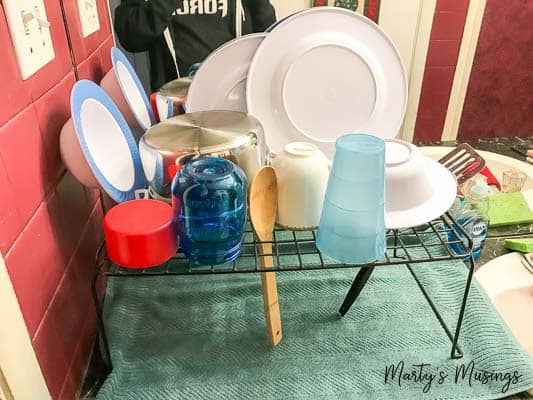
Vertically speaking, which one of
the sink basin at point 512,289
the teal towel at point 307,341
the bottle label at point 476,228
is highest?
the bottle label at point 476,228

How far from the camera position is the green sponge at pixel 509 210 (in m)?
0.98

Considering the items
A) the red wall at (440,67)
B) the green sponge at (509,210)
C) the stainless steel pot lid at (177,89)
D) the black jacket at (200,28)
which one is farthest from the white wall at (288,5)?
the green sponge at (509,210)

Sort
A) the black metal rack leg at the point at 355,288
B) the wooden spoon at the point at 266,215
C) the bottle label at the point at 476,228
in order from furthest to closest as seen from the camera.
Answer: the bottle label at the point at 476,228 → the black metal rack leg at the point at 355,288 → the wooden spoon at the point at 266,215

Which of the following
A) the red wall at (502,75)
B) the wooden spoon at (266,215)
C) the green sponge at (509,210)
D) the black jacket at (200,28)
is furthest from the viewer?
the red wall at (502,75)

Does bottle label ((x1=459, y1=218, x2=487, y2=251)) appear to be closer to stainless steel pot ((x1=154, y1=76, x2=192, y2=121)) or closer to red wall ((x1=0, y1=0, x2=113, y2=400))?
stainless steel pot ((x1=154, y1=76, x2=192, y2=121))

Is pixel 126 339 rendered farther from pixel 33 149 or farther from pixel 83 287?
pixel 33 149

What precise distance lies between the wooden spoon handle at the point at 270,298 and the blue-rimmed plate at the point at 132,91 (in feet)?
1.16

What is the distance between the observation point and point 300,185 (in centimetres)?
64

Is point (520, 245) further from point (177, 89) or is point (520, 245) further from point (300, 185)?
point (177, 89)

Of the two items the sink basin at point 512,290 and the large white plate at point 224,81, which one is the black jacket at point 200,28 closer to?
the large white plate at point 224,81

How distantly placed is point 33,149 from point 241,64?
406mm

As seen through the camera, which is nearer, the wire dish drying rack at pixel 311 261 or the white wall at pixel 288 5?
the wire dish drying rack at pixel 311 261

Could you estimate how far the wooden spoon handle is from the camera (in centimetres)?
64

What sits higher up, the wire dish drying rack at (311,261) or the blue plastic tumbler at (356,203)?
the blue plastic tumbler at (356,203)
